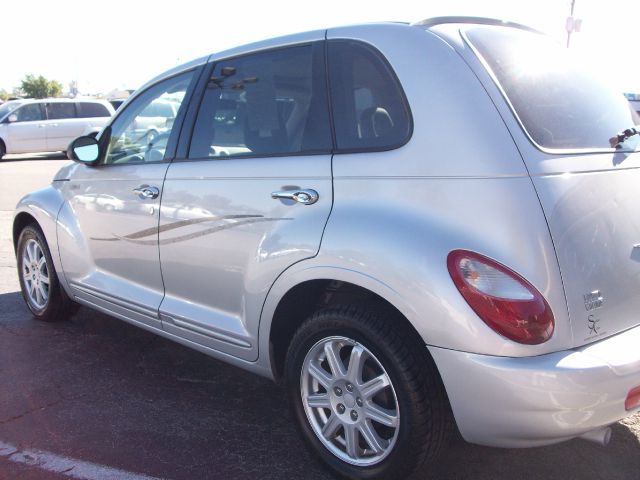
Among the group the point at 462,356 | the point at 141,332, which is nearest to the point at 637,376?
the point at 462,356

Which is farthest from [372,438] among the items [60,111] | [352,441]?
[60,111]

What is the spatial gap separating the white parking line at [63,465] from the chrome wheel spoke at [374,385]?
1024mm

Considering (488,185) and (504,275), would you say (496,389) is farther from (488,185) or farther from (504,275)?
(488,185)

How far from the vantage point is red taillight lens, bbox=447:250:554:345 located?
2.26 meters

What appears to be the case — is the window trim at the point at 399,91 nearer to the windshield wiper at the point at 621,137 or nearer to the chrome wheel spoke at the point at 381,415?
the windshield wiper at the point at 621,137

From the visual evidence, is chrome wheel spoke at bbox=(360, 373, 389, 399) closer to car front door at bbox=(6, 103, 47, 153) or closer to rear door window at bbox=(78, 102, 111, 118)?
rear door window at bbox=(78, 102, 111, 118)

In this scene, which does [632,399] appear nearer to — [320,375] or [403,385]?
[403,385]

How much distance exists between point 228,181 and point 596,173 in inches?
65.3

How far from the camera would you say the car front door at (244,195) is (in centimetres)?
289

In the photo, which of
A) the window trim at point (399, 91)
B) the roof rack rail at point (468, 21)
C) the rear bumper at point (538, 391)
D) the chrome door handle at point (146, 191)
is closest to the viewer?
the rear bumper at point (538, 391)

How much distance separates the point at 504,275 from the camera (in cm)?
228

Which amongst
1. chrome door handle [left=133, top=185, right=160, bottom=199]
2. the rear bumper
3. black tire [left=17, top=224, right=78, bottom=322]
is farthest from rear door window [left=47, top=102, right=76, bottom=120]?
the rear bumper

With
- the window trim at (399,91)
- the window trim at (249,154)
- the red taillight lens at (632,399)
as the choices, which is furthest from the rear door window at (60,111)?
the red taillight lens at (632,399)

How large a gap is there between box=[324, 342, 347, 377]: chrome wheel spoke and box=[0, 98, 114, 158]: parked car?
18.6 m
